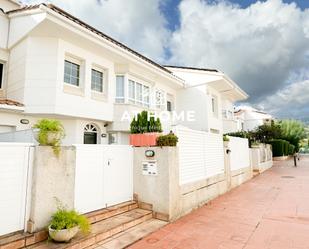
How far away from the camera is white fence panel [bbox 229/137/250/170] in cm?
1298

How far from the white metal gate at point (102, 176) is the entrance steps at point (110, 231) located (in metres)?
0.27

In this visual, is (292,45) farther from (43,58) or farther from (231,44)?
(43,58)

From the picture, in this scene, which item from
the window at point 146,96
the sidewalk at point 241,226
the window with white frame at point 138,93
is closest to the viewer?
the sidewalk at point 241,226

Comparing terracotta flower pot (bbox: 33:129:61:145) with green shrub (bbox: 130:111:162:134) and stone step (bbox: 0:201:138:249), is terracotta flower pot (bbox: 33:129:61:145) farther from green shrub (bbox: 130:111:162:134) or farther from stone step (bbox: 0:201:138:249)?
green shrub (bbox: 130:111:162:134)

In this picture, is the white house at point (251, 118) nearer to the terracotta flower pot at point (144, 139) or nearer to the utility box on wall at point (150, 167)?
the terracotta flower pot at point (144, 139)

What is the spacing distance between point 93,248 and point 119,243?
1.90 ft

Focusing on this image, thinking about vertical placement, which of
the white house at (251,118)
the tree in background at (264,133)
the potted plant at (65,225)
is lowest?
the potted plant at (65,225)

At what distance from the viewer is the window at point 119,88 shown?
554 inches

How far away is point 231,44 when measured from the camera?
690 inches

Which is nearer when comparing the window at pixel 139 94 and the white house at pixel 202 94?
the window at pixel 139 94

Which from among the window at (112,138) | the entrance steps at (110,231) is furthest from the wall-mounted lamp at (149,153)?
the window at (112,138)

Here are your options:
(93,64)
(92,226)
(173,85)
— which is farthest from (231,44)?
(92,226)

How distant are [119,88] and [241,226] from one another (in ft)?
34.7

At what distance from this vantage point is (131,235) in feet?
17.8
